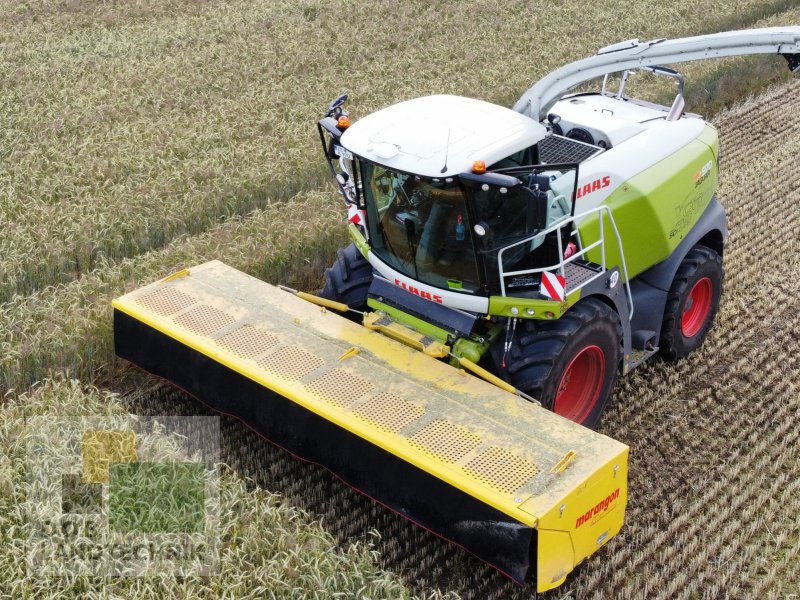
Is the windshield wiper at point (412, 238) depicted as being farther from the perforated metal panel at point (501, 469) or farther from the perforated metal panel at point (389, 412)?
the perforated metal panel at point (501, 469)

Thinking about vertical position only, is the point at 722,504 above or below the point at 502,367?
below

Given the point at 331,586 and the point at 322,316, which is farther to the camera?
the point at 322,316

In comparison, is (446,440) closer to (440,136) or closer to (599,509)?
(599,509)

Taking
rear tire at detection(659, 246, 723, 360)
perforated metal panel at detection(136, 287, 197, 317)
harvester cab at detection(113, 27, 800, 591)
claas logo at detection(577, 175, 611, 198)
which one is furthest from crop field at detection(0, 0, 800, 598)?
claas logo at detection(577, 175, 611, 198)

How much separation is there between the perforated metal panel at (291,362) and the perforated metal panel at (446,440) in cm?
77

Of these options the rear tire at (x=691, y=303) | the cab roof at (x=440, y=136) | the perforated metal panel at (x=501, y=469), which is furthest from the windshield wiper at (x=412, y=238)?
the rear tire at (x=691, y=303)

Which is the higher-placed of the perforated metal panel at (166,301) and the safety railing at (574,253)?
the safety railing at (574,253)

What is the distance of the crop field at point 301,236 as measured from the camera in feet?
15.2

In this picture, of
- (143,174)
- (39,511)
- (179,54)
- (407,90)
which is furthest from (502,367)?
(179,54)

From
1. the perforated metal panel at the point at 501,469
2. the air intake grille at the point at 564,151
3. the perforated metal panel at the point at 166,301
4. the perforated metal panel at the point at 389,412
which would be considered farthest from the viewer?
the air intake grille at the point at 564,151

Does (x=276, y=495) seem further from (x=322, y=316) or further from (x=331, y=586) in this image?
(x=322, y=316)

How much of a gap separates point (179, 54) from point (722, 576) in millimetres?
8744

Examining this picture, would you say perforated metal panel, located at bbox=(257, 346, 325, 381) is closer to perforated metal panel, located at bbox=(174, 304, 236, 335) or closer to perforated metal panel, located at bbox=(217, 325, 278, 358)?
perforated metal panel, located at bbox=(217, 325, 278, 358)

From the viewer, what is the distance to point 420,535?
4.84 metres
